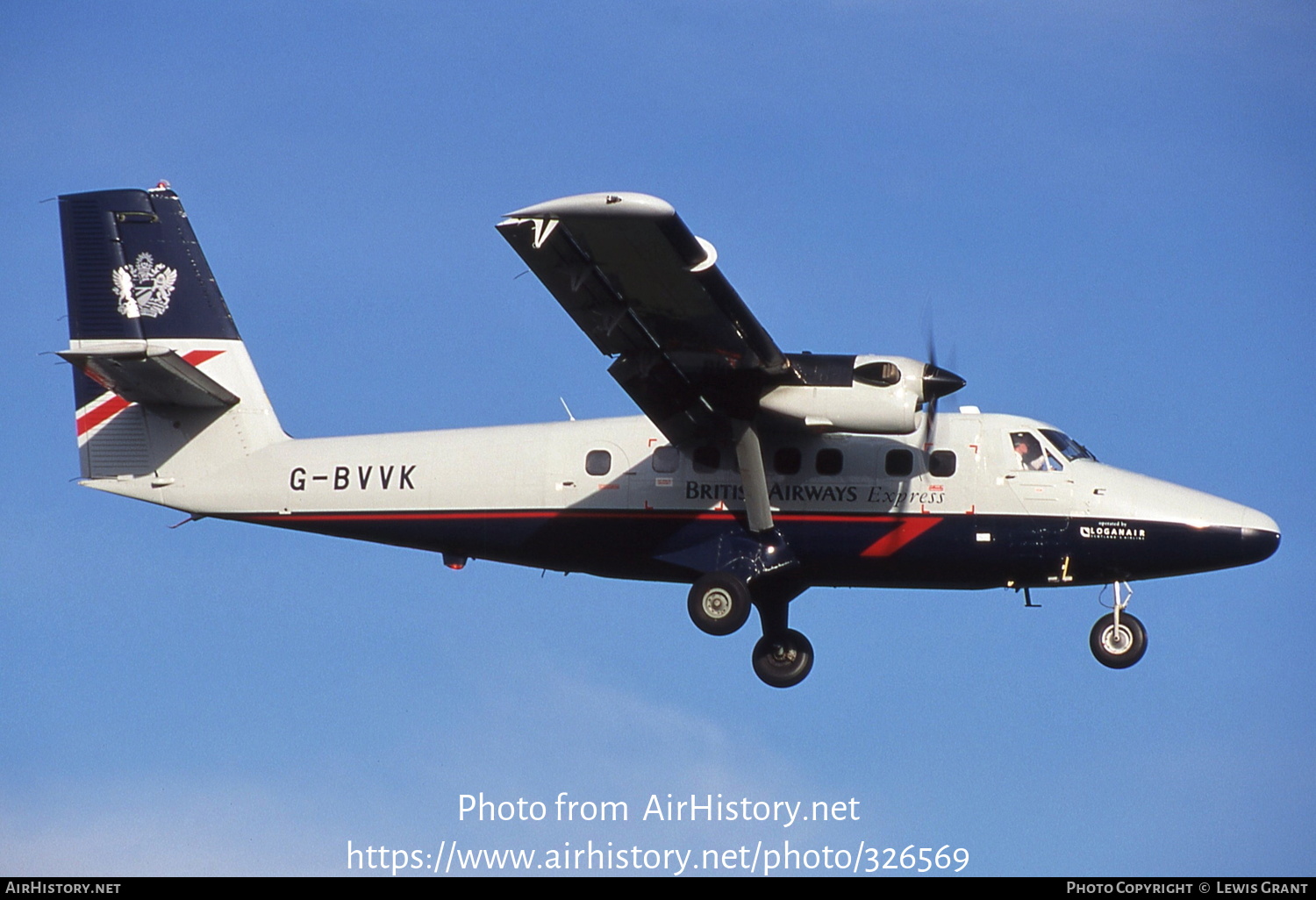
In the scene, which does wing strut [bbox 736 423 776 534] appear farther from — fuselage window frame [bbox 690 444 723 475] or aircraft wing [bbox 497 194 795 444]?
fuselage window frame [bbox 690 444 723 475]

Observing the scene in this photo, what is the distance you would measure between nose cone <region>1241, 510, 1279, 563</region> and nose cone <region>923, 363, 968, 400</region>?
3.90 meters

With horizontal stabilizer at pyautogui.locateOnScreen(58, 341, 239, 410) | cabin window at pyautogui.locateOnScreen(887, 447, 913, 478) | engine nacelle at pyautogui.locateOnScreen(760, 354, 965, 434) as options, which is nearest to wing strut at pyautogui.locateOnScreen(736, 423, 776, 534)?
engine nacelle at pyautogui.locateOnScreen(760, 354, 965, 434)

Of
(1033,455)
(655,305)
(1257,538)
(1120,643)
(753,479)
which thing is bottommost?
(1120,643)

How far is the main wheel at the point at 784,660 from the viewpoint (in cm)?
2305

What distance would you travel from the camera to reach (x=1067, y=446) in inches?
875

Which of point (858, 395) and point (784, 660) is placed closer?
point (858, 395)

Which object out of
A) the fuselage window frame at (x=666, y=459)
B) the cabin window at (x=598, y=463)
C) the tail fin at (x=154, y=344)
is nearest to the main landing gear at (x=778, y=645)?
the fuselage window frame at (x=666, y=459)

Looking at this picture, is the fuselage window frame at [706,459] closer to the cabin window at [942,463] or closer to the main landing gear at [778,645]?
the main landing gear at [778,645]

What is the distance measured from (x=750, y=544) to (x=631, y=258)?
458cm

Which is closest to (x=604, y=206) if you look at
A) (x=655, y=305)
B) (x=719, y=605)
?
(x=655, y=305)

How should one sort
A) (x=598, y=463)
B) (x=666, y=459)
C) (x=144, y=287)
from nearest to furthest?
(x=666, y=459) → (x=598, y=463) → (x=144, y=287)

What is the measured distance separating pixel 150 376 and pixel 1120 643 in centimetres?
1220

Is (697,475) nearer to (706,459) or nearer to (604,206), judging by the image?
(706,459)
